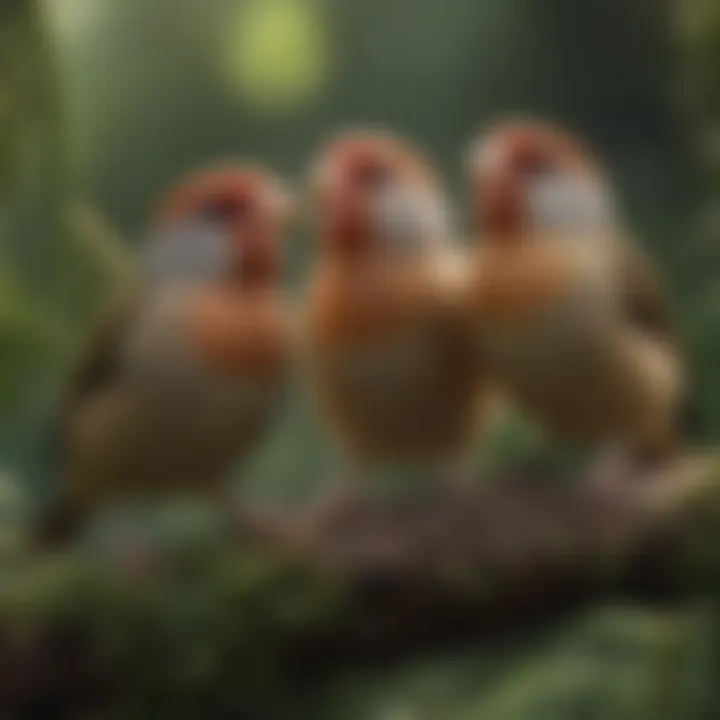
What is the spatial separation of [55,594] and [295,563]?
0.36 feet

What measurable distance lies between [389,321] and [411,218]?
5 cm

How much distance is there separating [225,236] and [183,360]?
0.20 ft

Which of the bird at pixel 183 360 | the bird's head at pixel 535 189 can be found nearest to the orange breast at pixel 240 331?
the bird at pixel 183 360

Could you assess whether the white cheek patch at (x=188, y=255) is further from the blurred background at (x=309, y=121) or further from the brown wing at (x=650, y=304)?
the brown wing at (x=650, y=304)

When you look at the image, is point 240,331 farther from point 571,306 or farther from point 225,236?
point 571,306

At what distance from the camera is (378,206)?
2.47ft

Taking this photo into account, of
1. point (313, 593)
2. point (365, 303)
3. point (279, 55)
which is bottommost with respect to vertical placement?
point (313, 593)

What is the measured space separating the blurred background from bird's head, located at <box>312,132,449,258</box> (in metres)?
0.01

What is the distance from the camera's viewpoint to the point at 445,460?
0.75m

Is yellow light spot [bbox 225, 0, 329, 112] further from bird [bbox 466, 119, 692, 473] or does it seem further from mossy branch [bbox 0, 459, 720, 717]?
mossy branch [bbox 0, 459, 720, 717]

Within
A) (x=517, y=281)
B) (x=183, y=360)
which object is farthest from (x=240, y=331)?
(x=517, y=281)

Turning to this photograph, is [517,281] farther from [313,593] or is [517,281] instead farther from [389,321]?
[313,593]

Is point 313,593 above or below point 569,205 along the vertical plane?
below

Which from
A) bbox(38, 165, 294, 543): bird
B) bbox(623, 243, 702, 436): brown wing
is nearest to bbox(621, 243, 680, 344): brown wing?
bbox(623, 243, 702, 436): brown wing
